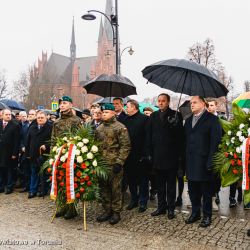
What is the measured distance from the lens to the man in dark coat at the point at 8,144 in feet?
25.9

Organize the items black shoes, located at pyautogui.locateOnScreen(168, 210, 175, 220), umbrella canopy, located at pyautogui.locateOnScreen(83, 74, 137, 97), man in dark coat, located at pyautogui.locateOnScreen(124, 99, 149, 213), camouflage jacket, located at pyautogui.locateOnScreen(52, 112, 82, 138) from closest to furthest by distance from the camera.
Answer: black shoes, located at pyautogui.locateOnScreen(168, 210, 175, 220) < camouflage jacket, located at pyautogui.locateOnScreen(52, 112, 82, 138) < man in dark coat, located at pyautogui.locateOnScreen(124, 99, 149, 213) < umbrella canopy, located at pyautogui.locateOnScreen(83, 74, 137, 97)

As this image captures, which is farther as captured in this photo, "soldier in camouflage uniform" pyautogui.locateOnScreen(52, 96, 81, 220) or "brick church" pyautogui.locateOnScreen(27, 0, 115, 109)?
"brick church" pyautogui.locateOnScreen(27, 0, 115, 109)

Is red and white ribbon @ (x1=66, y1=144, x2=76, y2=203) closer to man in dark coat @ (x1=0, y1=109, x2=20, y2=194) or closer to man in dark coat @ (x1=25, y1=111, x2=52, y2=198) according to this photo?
man in dark coat @ (x1=25, y1=111, x2=52, y2=198)

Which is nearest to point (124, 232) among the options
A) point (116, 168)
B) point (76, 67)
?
point (116, 168)

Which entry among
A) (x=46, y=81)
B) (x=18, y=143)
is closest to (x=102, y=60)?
(x=46, y=81)

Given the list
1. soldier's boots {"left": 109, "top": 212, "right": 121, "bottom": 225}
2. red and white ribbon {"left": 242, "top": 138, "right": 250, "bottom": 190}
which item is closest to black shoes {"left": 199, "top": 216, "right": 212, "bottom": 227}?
red and white ribbon {"left": 242, "top": 138, "right": 250, "bottom": 190}

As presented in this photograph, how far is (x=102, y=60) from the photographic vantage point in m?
79.1

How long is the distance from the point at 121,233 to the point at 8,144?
4422 millimetres

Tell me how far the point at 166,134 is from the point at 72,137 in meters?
1.71

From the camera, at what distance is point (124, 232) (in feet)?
16.5

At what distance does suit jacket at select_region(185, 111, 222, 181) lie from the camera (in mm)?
5090

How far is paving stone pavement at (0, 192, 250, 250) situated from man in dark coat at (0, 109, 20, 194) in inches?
75.4

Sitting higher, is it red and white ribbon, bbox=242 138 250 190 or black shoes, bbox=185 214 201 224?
red and white ribbon, bbox=242 138 250 190

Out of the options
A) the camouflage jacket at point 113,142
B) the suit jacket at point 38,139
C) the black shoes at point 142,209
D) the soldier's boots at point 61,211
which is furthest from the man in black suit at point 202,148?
the suit jacket at point 38,139
